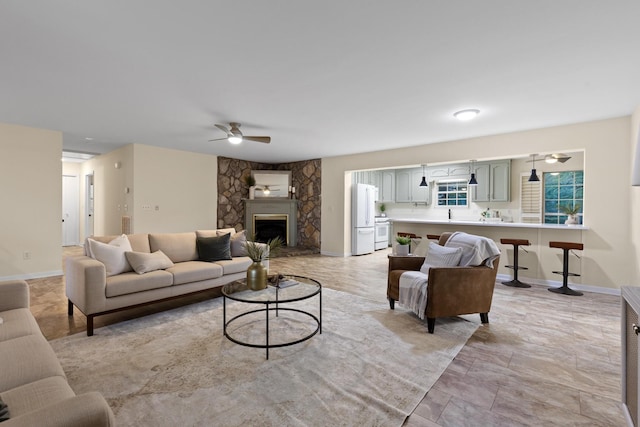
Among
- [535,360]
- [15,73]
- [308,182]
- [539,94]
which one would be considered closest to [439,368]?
[535,360]

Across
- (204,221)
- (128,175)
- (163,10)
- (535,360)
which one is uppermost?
(163,10)

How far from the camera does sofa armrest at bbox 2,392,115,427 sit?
89 cm

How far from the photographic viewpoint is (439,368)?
2295 mm

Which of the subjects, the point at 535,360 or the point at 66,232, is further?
the point at 66,232

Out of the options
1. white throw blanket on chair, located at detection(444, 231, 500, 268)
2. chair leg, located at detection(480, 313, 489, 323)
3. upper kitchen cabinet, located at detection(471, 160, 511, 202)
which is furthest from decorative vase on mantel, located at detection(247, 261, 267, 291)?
upper kitchen cabinet, located at detection(471, 160, 511, 202)

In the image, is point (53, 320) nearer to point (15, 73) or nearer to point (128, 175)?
point (15, 73)

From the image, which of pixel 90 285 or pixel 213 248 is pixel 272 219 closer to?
pixel 213 248

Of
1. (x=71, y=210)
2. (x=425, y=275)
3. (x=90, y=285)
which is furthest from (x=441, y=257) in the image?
(x=71, y=210)

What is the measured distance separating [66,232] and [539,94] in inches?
436

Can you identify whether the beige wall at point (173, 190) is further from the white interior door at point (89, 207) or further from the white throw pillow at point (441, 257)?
the white throw pillow at point (441, 257)

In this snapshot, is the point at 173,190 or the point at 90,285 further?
the point at 173,190

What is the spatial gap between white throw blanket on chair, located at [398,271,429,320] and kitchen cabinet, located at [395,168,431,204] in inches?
225

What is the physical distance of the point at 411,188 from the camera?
8.75m

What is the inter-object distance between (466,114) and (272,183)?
17.7ft
